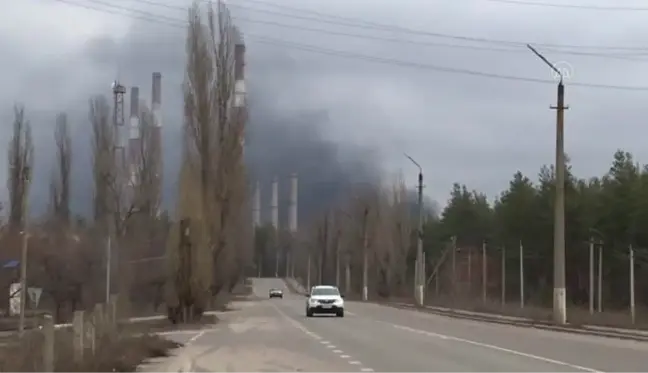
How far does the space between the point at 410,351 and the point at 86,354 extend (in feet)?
31.9

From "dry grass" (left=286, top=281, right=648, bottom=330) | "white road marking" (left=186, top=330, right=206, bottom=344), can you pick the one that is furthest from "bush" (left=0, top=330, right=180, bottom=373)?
"dry grass" (left=286, top=281, right=648, bottom=330)

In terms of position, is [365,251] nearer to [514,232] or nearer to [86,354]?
[514,232]

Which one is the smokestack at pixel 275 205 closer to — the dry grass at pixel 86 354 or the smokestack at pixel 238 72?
the smokestack at pixel 238 72

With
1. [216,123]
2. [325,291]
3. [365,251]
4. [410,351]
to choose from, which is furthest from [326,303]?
[365,251]

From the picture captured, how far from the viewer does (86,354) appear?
60.4 feet

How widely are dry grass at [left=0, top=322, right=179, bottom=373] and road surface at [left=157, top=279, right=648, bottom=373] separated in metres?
1.22

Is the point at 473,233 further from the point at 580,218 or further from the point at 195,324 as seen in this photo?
the point at 195,324

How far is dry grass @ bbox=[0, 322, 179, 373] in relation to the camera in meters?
15.2

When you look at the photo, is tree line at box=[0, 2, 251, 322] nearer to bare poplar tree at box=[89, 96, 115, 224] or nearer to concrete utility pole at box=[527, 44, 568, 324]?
bare poplar tree at box=[89, 96, 115, 224]

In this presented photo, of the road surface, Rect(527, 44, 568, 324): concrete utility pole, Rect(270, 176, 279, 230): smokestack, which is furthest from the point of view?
Rect(270, 176, 279, 230): smokestack

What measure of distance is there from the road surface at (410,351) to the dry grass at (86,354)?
122cm

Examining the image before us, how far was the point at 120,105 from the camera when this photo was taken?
74.2 m

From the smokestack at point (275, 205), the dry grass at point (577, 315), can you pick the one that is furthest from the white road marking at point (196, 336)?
the smokestack at point (275, 205)

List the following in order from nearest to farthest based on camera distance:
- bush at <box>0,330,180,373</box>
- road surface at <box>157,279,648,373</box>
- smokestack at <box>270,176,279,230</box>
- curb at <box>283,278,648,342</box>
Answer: bush at <box>0,330,180,373</box> < road surface at <box>157,279,648,373</box> < curb at <box>283,278,648,342</box> < smokestack at <box>270,176,279,230</box>
